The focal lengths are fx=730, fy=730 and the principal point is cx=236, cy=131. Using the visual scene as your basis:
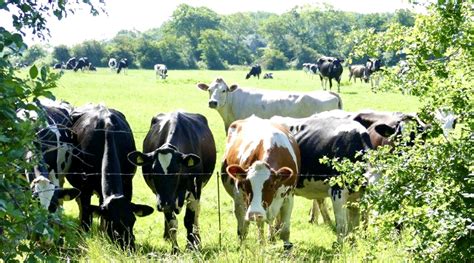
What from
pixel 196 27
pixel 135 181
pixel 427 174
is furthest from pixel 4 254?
pixel 196 27

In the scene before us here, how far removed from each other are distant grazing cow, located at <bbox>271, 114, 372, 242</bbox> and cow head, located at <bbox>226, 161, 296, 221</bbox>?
3.06ft

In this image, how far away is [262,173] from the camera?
8.27 m

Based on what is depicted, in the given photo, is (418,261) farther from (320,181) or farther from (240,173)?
(320,181)

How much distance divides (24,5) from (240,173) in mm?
4734

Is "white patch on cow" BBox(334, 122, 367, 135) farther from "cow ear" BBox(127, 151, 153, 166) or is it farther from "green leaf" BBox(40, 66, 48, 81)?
"green leaf" BBox(40, 66, 48, 81)

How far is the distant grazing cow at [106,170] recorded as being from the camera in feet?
27.8

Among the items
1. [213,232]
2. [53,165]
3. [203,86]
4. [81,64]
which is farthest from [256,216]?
[81,64]

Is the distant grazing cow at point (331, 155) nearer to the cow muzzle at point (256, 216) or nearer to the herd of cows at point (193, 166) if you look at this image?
the herd of cows at point (193, 166)

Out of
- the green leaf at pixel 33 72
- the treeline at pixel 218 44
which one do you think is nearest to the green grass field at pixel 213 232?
the green leaf at pixel 33 72

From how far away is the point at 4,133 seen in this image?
12.0 feet

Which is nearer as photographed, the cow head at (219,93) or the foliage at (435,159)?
the foliage at (435,159)

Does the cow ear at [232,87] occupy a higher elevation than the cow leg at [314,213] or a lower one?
higher

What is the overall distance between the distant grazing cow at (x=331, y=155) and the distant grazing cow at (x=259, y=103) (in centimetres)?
895

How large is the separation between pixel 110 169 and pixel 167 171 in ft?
2.45
